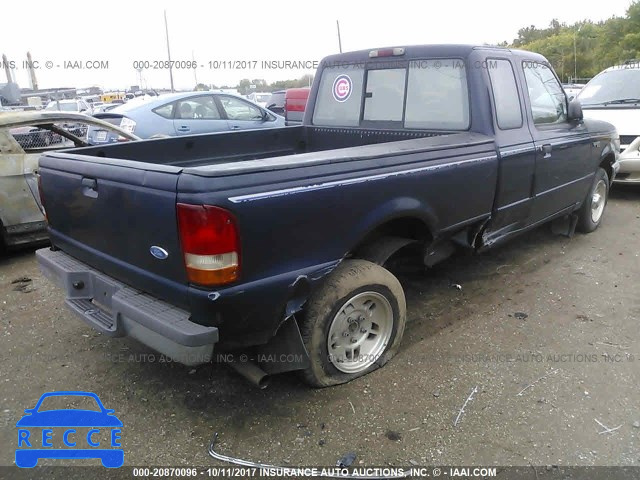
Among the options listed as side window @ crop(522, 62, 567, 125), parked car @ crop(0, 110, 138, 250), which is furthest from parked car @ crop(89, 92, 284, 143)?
side window @ crop(522, 62, 567, 125)

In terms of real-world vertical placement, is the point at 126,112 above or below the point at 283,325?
above

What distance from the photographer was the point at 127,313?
2580mm

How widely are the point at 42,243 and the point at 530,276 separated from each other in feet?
16.7

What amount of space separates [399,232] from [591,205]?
3321 mm

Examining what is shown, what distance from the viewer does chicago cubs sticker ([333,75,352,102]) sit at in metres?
4.50

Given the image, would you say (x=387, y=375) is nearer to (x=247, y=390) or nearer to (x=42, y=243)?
(x=247, y=390)

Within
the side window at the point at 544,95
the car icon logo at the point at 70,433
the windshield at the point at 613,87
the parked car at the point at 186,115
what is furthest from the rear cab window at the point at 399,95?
the windshield at the point at 613,87

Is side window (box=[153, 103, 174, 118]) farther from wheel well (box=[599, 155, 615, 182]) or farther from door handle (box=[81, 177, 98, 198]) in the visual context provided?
wheel well (box=[599, 155, 615, 182])

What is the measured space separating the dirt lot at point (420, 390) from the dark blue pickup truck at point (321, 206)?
11.4 inches

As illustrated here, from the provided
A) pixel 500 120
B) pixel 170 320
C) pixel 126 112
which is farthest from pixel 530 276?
pixel 126 112

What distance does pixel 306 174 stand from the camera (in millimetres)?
2535

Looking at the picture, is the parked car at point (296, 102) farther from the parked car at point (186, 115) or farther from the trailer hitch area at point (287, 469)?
the trailer hitch area at point (287, 469)

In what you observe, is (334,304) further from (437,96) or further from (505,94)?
(505,94)

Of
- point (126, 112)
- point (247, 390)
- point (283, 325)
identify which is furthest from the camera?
point (126, 112)
